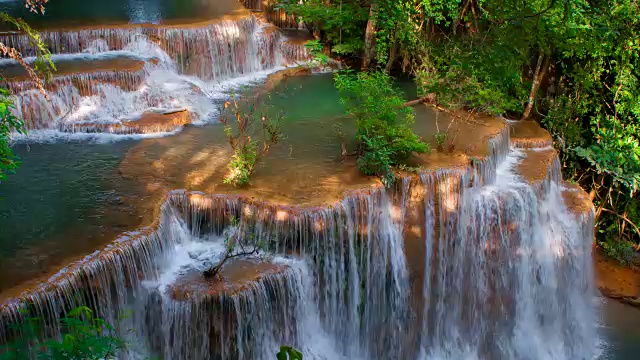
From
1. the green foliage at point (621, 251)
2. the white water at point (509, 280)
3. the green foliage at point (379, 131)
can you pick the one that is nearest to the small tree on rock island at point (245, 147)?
the green foliage at point (379, 131)

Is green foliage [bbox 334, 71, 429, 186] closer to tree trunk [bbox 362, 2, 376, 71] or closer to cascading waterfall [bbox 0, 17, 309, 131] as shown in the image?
cascading waterfall [bbox 0, 17, 309, 131]

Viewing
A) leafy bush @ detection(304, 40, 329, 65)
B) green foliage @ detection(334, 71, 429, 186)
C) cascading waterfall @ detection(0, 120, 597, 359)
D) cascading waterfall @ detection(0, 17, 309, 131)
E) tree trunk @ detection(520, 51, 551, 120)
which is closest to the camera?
cascading waterfall @ detection(0, 120, 597, 359)

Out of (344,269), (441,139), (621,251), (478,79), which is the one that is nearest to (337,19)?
(478,79)

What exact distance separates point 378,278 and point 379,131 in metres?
2.02

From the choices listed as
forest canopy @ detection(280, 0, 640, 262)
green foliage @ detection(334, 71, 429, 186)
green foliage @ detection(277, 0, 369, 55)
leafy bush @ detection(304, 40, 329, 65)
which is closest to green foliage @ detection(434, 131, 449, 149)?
green foliage @ detection(334, 71, 429, 186)

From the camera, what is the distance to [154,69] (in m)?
11.6

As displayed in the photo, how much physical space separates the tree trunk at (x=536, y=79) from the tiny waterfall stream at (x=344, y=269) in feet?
5.17

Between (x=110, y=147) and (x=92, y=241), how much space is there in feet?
9.38

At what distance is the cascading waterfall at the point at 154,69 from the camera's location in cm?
1031

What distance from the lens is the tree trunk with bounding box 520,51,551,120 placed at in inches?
453

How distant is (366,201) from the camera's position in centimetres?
809

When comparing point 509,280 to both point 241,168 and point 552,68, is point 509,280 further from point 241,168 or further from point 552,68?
point 552,68

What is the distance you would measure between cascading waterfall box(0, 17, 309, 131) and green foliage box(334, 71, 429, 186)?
3059mm

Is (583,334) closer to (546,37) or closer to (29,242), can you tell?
(546,37)
